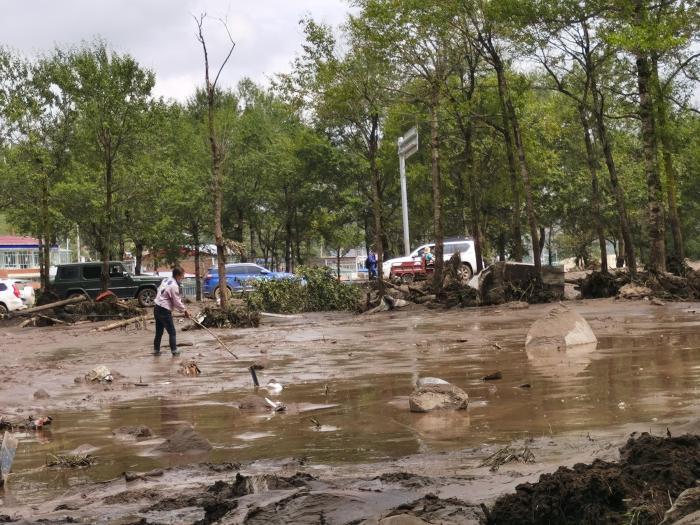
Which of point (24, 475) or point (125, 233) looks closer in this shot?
point (24, 475)

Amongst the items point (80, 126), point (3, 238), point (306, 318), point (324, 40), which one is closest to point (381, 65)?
point (324, 40)

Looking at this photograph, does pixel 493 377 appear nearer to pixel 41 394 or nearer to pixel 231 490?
pixel 231 490

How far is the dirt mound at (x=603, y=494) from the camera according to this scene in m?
4.48

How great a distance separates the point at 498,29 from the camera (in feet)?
88.3

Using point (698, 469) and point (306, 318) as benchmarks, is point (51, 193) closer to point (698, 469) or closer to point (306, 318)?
point (306, 318)

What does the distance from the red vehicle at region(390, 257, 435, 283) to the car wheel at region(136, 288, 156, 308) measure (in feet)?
32.6

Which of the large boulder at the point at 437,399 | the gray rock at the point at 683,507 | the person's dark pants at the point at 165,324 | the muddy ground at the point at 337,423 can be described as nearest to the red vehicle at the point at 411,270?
the muddy ground at the point at 337,423

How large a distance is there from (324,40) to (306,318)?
10.4 metres

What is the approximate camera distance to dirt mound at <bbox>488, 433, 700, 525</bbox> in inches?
176

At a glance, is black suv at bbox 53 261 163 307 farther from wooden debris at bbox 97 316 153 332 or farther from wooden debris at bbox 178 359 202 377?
wooden debris at bbox 178 359 202 377

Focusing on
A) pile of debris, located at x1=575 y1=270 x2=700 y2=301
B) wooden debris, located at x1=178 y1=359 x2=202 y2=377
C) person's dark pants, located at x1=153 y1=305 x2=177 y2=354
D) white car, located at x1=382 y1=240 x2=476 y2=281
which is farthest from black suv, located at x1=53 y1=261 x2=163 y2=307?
wooden debris, located at x1=178 y1=359 x2=202 y2=377

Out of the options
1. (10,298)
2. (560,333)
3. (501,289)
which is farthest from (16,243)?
(560,333)

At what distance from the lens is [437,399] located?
916 centimetres

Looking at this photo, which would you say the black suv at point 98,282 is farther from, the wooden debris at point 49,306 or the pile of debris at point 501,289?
the pile of debris at point 501,289
